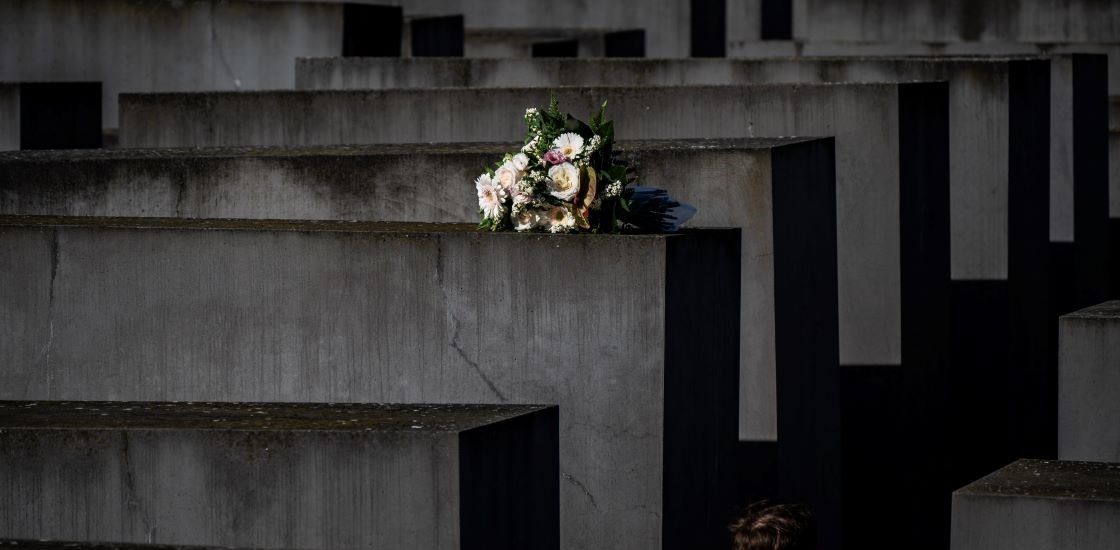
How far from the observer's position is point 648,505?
21.3 ft

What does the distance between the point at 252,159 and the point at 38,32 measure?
5.47 meters

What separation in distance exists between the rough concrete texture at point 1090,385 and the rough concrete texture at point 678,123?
2176mm

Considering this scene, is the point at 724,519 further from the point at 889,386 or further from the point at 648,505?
the point at 889,386

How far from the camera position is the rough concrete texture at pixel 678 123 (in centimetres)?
852

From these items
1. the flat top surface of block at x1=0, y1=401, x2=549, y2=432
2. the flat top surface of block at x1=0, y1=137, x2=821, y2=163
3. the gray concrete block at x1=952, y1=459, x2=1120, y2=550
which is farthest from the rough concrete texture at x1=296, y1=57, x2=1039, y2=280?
the flat top surface of block at x1=0, y1=401, x2=549, y2=432

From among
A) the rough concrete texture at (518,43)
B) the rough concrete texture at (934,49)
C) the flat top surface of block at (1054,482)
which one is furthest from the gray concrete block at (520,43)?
the flat top surface of block at (1054,482)

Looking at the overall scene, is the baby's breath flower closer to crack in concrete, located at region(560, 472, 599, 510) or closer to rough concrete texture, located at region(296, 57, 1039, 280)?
crack in concrete, located at region(560, 472, 599, 510)

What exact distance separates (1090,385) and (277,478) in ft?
10.0

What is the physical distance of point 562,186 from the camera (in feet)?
20.8

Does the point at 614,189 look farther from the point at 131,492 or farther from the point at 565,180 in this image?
the point at 131,492

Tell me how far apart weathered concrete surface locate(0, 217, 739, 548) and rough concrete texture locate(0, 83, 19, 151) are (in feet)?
15.4

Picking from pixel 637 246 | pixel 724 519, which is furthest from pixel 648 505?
pixel 637 246

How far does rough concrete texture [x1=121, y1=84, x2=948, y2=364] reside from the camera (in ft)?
28.0

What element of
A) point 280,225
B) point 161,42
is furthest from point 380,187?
point 161,42
